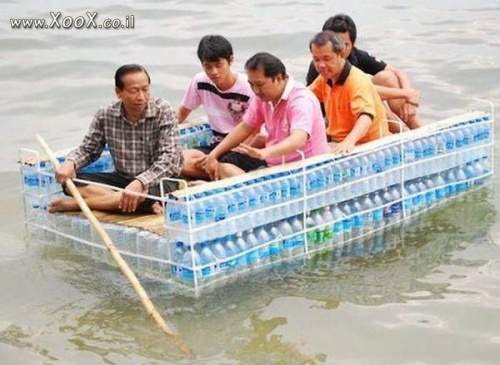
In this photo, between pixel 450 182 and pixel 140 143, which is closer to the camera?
pixel 140 143

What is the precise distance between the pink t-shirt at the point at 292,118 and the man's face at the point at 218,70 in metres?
0.44

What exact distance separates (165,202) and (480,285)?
2118mm

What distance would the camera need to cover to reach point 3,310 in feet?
21.3

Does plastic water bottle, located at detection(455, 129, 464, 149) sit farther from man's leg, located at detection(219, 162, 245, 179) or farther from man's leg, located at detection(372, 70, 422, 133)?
man's leg, located at detection(219, 162, 245, 179)

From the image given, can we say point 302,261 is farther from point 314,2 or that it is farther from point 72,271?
point 314,2

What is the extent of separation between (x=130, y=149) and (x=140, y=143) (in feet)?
Result: 0.28

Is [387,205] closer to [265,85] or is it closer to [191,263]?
[265,85]

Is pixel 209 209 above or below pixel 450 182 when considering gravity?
above

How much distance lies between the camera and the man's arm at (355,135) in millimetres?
6930

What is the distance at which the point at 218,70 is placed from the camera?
7.48 m

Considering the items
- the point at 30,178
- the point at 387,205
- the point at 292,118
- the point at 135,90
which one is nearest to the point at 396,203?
the point at 387,205

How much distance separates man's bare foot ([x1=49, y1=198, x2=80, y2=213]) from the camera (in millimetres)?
7012

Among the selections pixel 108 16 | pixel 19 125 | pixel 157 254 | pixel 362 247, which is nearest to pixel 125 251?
pixel 157 254

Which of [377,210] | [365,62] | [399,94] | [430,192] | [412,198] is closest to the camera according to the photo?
[377,210]
